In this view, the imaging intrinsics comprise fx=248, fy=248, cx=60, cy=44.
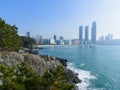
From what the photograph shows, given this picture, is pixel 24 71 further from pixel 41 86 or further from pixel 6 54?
pixel 6 54

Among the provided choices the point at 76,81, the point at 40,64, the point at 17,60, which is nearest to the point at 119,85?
the point at 76,81

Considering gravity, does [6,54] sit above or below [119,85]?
above

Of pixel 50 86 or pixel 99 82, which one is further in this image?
pixel 99 82

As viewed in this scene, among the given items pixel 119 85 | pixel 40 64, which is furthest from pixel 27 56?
pixel 119 85

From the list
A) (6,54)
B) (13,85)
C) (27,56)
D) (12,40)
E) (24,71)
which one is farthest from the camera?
(12,40)

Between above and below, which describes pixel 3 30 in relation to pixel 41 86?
above

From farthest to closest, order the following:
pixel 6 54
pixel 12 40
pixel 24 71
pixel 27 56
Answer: pixel 12 40, pixel 27 56, pixel 6 54, pixel 24 71

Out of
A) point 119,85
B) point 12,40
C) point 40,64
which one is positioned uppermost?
point 12,40

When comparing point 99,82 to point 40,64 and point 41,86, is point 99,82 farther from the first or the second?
point 41,86

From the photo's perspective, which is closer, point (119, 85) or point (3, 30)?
point (119, 85)
